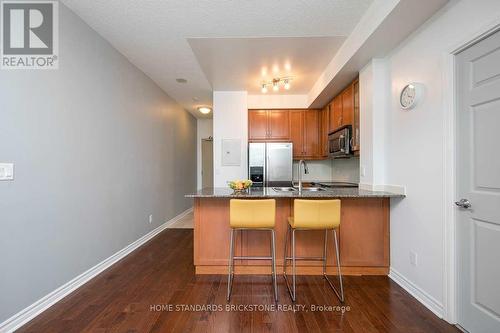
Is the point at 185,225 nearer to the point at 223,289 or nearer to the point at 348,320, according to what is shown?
the point at 223,289

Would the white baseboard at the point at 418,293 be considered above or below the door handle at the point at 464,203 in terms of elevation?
below

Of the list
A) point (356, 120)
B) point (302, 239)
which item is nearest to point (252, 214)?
point (302, 239)

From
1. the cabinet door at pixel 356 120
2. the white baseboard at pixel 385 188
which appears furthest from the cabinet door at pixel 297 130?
the white baseboard at pixel 385 188

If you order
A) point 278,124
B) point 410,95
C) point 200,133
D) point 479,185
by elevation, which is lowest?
point 479,185

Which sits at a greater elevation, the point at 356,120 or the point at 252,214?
the point at 356,120

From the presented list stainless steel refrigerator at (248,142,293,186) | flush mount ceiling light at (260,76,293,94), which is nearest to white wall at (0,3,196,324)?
stainless steel refrigerator at (248,142,293,186)

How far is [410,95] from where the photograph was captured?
211 centimetres

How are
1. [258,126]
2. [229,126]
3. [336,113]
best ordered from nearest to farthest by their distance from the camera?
[336,113]
[229,126]
[258,126]

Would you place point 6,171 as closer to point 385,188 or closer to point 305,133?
point 385,188

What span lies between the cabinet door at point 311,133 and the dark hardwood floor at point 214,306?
2625mm

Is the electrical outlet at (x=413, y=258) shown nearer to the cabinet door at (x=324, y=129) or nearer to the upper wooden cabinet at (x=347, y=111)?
the upper wooden cabinet at (x=347, y=111)

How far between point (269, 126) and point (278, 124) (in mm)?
190

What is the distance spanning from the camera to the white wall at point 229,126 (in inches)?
168

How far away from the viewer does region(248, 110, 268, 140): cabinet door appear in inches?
181
